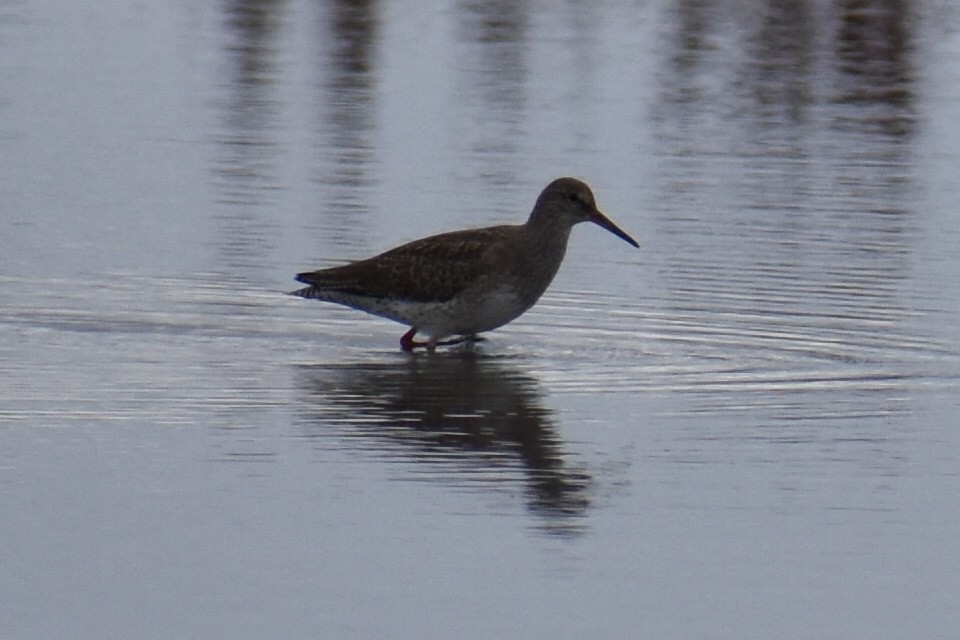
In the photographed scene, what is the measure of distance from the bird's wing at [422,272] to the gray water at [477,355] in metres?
0.29

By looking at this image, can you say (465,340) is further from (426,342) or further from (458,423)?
(458,423)

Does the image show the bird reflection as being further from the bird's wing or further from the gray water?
the bird's wing

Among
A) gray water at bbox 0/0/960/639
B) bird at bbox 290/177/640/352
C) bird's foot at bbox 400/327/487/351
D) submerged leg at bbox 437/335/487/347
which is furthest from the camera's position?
submerged leg at bbox 437/335/487/347

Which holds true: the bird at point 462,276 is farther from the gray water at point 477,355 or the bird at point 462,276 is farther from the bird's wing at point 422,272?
the gray water at point 477,355

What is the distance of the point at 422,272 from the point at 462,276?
0.28m

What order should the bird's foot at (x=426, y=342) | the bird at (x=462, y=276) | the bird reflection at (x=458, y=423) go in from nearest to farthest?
the bird reflection at (x=458, y=423), the bird at (x=462, y=276), the bird's foot at (x=426, y=342)

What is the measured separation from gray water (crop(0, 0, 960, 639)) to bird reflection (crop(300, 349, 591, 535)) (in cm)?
3

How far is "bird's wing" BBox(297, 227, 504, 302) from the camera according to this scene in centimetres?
1154

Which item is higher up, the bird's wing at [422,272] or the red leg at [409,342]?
the bird's wing at [422,272]

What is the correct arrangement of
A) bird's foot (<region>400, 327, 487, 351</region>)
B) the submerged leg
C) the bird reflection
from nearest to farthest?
the bird reflection < bird's foot (<region>400, 327, 487, 351</region>) < the submerged leg

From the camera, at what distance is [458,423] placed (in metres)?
9.50

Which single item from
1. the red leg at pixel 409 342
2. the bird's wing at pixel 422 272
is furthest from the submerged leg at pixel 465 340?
the bird's wing at pixel 422 272

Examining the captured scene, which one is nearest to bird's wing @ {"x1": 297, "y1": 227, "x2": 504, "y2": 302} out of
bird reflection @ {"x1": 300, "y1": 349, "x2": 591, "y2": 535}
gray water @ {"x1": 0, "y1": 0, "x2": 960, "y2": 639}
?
gray water @ {"x1": 0, "y1": 0, "x2": 960, "y2": 639}

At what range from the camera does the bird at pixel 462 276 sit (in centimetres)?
1142
